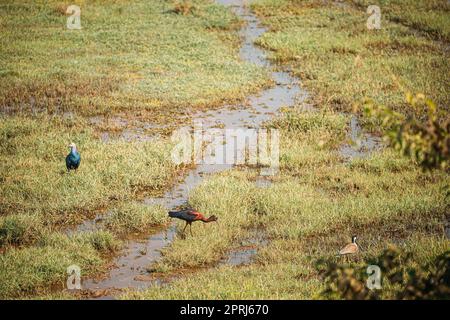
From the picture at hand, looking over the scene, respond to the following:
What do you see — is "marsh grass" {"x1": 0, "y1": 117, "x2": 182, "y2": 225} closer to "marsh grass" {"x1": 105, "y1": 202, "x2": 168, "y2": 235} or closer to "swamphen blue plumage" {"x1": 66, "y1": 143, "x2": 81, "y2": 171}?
"swamphen blue plumage" {"x1": 66, "y1": 143, "x2": 81, "y2": 171}

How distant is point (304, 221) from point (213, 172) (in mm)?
3292

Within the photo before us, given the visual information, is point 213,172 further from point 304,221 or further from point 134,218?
point 304,221

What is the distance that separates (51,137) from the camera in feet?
54.1

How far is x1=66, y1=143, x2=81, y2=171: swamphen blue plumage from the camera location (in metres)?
14.0

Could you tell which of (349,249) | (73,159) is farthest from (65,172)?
(349,249)

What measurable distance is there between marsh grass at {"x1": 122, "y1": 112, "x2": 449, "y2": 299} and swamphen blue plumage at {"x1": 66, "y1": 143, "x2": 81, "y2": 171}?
8.99ft

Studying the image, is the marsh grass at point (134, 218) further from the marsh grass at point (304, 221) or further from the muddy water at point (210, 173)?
the marsh grass at point (304, 221)

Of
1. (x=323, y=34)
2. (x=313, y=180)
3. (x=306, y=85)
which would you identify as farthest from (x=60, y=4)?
(x=313, y=180)

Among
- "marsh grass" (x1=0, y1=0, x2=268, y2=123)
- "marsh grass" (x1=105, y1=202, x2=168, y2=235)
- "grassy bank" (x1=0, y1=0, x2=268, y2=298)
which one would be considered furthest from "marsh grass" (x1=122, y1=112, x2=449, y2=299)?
"marsh grass" (x1=0, y1=0, x2=268, y2=123)

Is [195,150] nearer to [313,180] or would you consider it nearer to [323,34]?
[313,180]

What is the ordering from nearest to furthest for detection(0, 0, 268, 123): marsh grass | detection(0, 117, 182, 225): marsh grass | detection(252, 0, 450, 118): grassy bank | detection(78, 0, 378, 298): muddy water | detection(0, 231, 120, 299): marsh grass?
detection(0, 231, 120, 299): marsh grass, detection(78, 0, 378, 298): muddy water, detection(0, 117, 182, 225): marsh grass, detection(0, 0, 268, 123): marsh grass, detection(252, 0, 450, 118): grassy bank

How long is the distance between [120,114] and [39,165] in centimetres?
432

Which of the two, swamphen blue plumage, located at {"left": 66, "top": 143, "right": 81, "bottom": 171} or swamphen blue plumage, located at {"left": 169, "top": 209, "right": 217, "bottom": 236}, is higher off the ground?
swamphen blue plumage, located at {"left": 66, "top": 143, "right": 81, "bottom": 171}

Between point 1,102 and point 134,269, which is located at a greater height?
point 1,102
